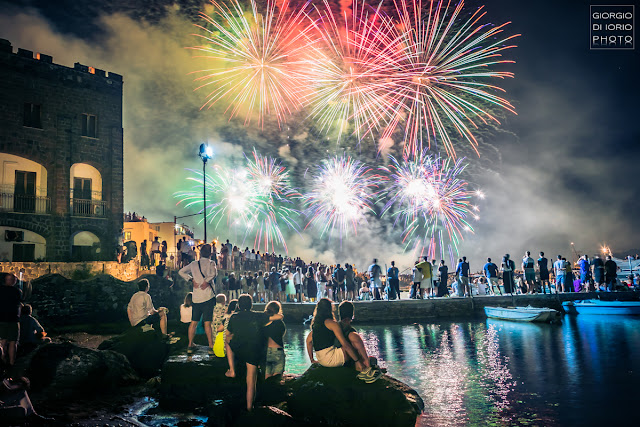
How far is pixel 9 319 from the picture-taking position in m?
8.23

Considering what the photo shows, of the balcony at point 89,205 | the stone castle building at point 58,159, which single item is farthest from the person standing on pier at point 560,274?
the balcony at point 89,205

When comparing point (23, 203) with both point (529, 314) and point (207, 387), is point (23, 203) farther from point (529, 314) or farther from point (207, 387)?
point (529, 314)

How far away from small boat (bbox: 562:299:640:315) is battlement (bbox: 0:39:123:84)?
29784 mm

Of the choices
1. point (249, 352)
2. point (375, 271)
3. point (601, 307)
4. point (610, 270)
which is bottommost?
point (601, 307)

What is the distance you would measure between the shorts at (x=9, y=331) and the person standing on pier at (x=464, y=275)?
18379mm

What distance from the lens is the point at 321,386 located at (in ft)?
21.1


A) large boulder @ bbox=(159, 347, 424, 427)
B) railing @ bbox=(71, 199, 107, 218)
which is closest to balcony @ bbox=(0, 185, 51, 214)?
railing @ bbox=(71, 199, 107, 218)

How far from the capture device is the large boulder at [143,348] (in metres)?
9.93

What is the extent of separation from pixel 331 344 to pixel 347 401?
0.84 m

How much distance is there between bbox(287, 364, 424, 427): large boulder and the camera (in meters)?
6.08

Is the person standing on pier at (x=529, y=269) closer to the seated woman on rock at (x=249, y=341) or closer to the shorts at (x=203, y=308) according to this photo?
the shorts at (x=203, y=308)

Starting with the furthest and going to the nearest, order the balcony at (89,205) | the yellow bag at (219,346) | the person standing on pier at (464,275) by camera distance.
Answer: the balcony at (89,205)
the person standing on pier at (464,275)
the yellow bag at (219,346)

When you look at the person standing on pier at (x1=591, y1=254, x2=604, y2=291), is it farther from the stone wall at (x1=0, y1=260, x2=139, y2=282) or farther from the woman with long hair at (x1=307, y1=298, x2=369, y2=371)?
the stone wall at (x1=0, y1=260, x2=139, y2=282)

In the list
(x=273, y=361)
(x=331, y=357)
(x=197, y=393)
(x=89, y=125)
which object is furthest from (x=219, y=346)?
(x=89, y=125)
